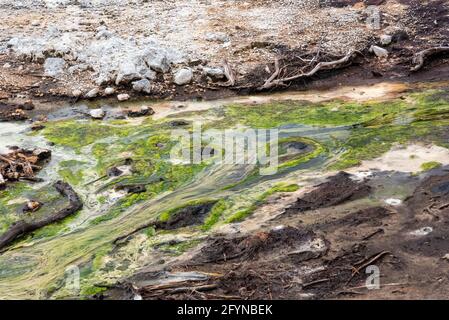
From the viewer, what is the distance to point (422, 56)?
13.4 metres

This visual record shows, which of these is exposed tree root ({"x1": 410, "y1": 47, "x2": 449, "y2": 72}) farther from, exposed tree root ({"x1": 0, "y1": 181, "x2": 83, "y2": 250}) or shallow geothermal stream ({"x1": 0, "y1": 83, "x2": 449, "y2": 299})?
exposed tree root ({"x1": 0, "y1": 181, "x2": 83, "y2": 250})

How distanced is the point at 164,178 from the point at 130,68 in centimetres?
443

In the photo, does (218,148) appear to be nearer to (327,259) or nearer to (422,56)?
(327,259)

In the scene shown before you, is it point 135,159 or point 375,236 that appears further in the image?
point 135,159

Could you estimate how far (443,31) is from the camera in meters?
14.6

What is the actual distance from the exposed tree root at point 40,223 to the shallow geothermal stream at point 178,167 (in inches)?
4.3

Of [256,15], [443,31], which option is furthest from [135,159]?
[443,31]

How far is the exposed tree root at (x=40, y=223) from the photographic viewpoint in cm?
824

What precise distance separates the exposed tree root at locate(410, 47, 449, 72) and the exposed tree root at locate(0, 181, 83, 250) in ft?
26.3

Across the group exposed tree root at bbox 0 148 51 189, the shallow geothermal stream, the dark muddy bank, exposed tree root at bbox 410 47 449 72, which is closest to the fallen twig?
the dark muddy bank

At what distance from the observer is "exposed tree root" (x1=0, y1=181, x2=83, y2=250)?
27.0 feet

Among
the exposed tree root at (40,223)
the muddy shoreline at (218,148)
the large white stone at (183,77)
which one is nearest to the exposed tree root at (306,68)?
the muddy shoreline at (218,148)

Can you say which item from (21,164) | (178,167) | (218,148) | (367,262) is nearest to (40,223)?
(21,164)
